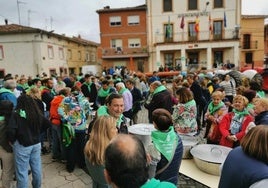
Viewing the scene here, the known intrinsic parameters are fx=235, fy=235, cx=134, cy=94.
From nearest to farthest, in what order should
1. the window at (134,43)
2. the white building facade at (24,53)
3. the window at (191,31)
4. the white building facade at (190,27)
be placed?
the white building facade at (24,53) → the white building facade at (190,27) → the window at (191,31) → the window at (134,43)

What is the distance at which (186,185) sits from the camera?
4.08 metres

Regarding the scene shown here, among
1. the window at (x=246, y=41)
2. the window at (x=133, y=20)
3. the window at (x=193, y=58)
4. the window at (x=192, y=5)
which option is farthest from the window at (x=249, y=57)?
the window at (x=133, y=20)

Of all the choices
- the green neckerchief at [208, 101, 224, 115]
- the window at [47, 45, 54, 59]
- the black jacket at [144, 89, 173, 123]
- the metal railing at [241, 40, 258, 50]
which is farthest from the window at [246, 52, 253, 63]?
the green neckerchief at [208, 101, 224, 115]

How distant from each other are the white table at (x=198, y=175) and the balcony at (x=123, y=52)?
88.0ft

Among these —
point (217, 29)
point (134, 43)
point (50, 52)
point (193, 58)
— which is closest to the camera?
point (50, 52)

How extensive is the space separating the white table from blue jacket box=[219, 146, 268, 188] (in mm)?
680

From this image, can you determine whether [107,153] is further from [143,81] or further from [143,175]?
[143,81]

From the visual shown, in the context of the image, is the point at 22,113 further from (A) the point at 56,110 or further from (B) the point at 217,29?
(B) the point at 217,29

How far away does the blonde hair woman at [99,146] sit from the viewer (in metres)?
2.35

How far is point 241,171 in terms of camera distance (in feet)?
6.07

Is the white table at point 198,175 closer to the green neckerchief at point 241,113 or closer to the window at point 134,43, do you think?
the green neckerchief at point 241,113

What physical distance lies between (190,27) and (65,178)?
27.2m

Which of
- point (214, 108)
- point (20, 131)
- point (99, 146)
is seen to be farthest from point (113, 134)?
point (214, 108)

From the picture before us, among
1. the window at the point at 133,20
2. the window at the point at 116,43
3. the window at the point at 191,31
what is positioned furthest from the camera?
the window at the point at 116,43
